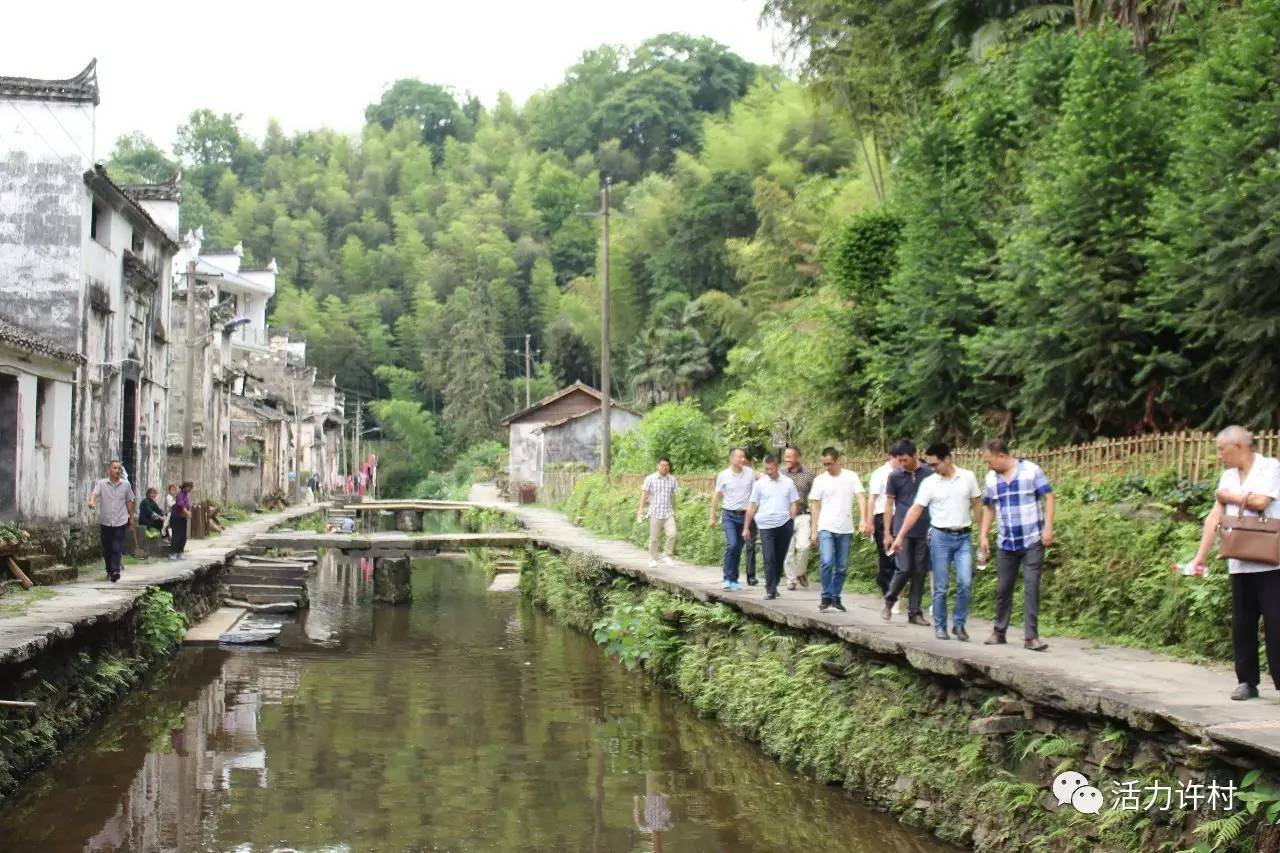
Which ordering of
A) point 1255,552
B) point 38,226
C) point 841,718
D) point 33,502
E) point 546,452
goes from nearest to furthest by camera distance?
point 1255,552 → point 841,718 → point 33,502 → point 38,226 → point 546,452

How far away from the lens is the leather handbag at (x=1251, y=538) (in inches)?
283

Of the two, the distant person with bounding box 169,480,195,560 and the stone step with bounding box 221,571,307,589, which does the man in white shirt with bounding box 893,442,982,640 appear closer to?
the distant person with bounding box 169,480,195,560

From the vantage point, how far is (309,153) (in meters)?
107

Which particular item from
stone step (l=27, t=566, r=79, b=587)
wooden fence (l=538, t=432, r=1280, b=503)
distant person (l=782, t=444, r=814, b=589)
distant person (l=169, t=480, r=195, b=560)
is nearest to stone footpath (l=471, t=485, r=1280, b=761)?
distant person (l=782, t=444, r=814, b=589)

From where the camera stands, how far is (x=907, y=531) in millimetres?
11172

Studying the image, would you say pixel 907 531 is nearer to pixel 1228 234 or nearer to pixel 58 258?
pixel 1228 234

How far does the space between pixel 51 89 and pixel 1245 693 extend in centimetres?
1933

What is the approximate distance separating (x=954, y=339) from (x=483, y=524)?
2727cm

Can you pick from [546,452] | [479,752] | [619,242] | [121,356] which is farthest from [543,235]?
[479,752]

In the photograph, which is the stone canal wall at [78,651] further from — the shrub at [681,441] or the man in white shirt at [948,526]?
the shrub at [681,441]

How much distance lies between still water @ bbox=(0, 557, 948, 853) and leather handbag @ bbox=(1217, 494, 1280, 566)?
2604 mm

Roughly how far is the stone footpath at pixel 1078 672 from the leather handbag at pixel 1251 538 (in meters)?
0.81

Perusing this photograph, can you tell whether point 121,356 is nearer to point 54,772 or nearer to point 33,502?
point 33,502

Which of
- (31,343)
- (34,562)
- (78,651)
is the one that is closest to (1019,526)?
(78,651)
